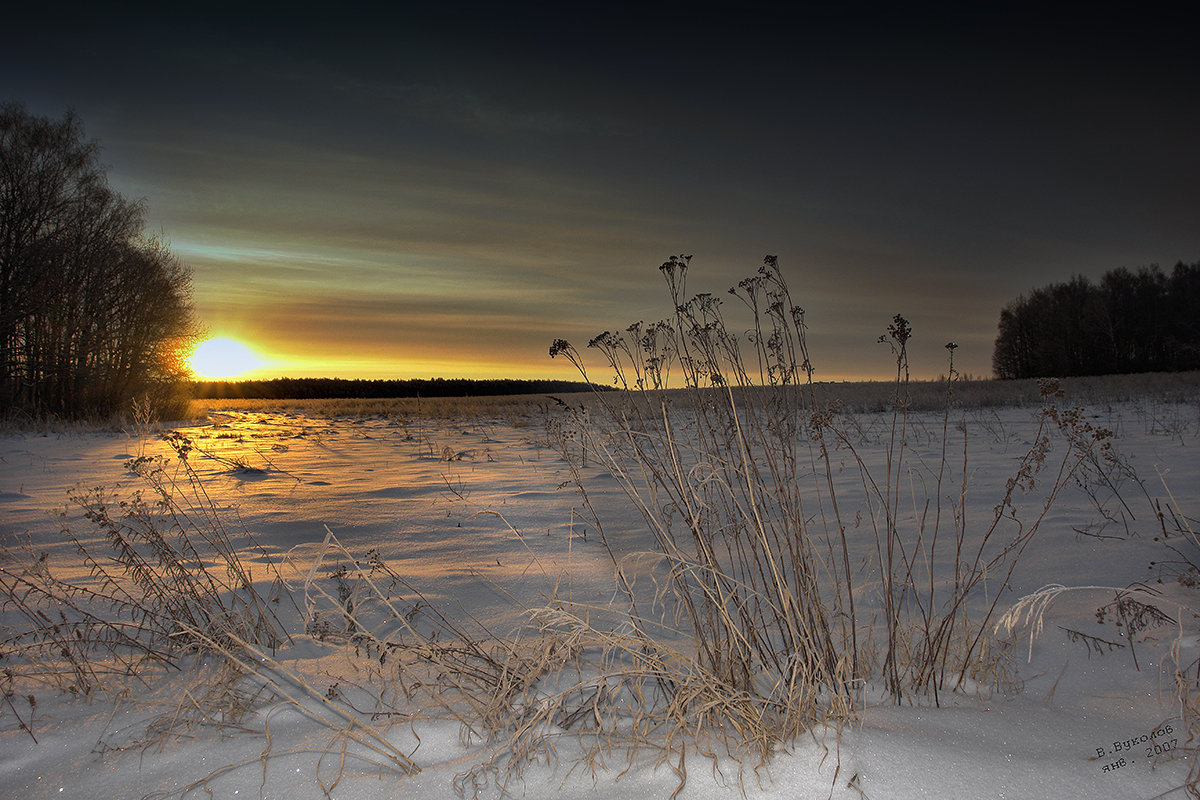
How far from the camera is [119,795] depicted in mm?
1828

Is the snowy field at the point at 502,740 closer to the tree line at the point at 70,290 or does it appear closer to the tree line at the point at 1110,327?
the tree line at the point at 70,290

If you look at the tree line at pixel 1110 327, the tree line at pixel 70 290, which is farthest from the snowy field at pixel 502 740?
the tree line at pixel 1110 327

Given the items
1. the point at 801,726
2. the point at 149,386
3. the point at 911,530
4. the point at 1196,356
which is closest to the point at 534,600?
the point at 801,726

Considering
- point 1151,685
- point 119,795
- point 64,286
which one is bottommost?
point 119,795

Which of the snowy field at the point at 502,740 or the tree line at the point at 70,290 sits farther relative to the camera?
the tree line at the point at 70,290

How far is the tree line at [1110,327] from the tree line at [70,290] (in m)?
45.3

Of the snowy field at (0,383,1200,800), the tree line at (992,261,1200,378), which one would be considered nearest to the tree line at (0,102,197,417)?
the snowy field at (0,383,1200,800)

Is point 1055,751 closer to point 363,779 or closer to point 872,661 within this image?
point 872,661

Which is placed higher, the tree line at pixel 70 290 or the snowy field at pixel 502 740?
the tree line at pixel 70 290

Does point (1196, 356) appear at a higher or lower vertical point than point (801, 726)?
higher

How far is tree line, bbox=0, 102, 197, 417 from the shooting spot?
1645 centimetres

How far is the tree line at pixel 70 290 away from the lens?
16.5m

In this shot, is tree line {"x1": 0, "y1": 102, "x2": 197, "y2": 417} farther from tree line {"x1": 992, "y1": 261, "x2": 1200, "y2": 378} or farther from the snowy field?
tree line {"x1": 992, "y1": 261, "x2": 1200, "y2": 378}

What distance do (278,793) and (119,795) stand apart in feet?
1.45
